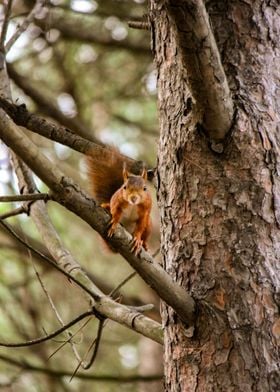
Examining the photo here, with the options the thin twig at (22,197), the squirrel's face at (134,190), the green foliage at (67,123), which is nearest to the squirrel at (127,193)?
the squirrel's face at (134,190)

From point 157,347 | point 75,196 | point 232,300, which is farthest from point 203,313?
point 157,347

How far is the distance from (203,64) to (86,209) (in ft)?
1.31

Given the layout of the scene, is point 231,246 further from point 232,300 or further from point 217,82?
point 217,82

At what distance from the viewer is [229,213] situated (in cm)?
165

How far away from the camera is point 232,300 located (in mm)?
1589

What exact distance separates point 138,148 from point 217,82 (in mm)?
3619

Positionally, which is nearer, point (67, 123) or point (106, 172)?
point (106, 172)

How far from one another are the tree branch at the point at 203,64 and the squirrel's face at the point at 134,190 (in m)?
0.28

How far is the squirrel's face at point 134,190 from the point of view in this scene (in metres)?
1.85

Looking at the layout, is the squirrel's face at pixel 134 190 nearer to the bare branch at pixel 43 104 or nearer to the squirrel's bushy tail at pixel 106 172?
the squirrel's bushy tail at pixel 106 172

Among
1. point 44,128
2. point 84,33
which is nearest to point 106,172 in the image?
point 44,128

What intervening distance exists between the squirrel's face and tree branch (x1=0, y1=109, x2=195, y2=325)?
38cm

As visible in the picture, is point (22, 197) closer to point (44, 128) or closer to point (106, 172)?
point (44, 128)

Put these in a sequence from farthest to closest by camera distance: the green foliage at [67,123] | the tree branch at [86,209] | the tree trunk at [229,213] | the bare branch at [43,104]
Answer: the green foliage at [67,123] → the bare branch at [43,104] → the tree trunk at [229,213] → the tree branch at [86,209]
